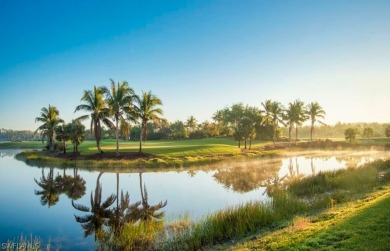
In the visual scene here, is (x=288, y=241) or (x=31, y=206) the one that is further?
(x=31, y=206)

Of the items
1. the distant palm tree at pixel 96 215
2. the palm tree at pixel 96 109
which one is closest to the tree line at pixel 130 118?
the palm tree at pixel 96 109

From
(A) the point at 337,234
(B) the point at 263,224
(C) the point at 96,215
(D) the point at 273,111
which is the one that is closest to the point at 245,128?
(D) the point at 273,111

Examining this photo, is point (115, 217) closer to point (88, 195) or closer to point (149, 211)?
point (149, 211)

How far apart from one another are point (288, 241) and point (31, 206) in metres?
16.0

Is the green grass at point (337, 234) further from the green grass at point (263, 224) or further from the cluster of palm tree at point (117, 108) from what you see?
the cluster of palm tree at point (117, 108)

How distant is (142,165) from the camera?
35188mm

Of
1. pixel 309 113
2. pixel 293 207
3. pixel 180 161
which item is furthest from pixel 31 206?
pixel 309 113

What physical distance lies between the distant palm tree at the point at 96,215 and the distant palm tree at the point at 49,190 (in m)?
2.22

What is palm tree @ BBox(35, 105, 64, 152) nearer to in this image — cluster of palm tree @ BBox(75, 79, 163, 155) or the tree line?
the tree line

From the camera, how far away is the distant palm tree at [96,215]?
12812 mm

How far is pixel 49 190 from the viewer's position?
22.1 m

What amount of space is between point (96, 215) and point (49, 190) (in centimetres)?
970

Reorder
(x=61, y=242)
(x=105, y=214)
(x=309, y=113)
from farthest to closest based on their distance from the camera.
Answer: (x=309, y=113), (x=105, y=214), (x=61, y=242)

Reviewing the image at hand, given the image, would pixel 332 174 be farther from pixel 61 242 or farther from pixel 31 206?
pixel 31 206
